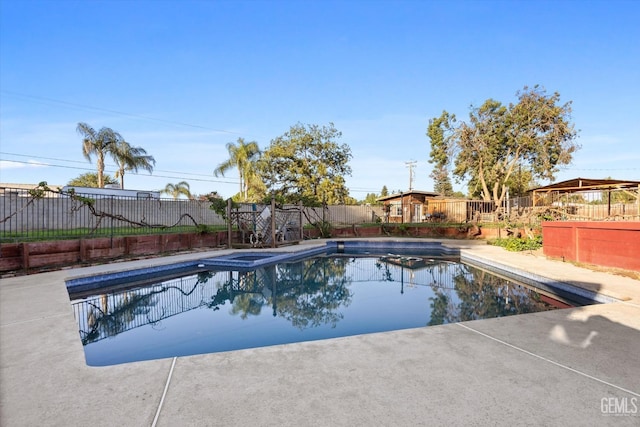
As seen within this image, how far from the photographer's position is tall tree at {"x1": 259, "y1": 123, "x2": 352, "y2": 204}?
23891 mm

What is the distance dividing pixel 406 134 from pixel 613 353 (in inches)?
872

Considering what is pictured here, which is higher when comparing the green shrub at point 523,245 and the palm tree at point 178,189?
the palm tree at point 178,189

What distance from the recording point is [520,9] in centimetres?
1110

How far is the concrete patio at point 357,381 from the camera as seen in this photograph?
2039 mm

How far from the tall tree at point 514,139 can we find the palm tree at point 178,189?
2163 cm

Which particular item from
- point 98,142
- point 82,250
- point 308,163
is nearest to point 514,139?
point 308,163

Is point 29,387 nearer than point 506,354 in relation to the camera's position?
Yes

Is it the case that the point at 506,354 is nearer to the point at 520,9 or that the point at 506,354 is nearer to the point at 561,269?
the point at 561,269

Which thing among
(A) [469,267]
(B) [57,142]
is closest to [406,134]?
(A) [469,267]

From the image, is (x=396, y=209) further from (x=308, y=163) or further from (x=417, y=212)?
(x=308, y=163)

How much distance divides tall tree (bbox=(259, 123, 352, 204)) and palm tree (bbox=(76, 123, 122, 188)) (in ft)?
33.4

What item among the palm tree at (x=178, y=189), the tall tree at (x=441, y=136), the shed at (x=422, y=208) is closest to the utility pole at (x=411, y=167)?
the shed at (x=422, y=208)

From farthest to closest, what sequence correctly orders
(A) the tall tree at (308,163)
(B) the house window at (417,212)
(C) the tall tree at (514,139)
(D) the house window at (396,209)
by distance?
(D) the house window at (396,209)
(B) the house window at (417,212)
(A) the tall tree at (308,163)
(C) the tall tree at (514,139)

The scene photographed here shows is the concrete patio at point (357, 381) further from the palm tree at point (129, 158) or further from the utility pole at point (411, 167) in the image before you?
the utility pole at point (411, 167)
